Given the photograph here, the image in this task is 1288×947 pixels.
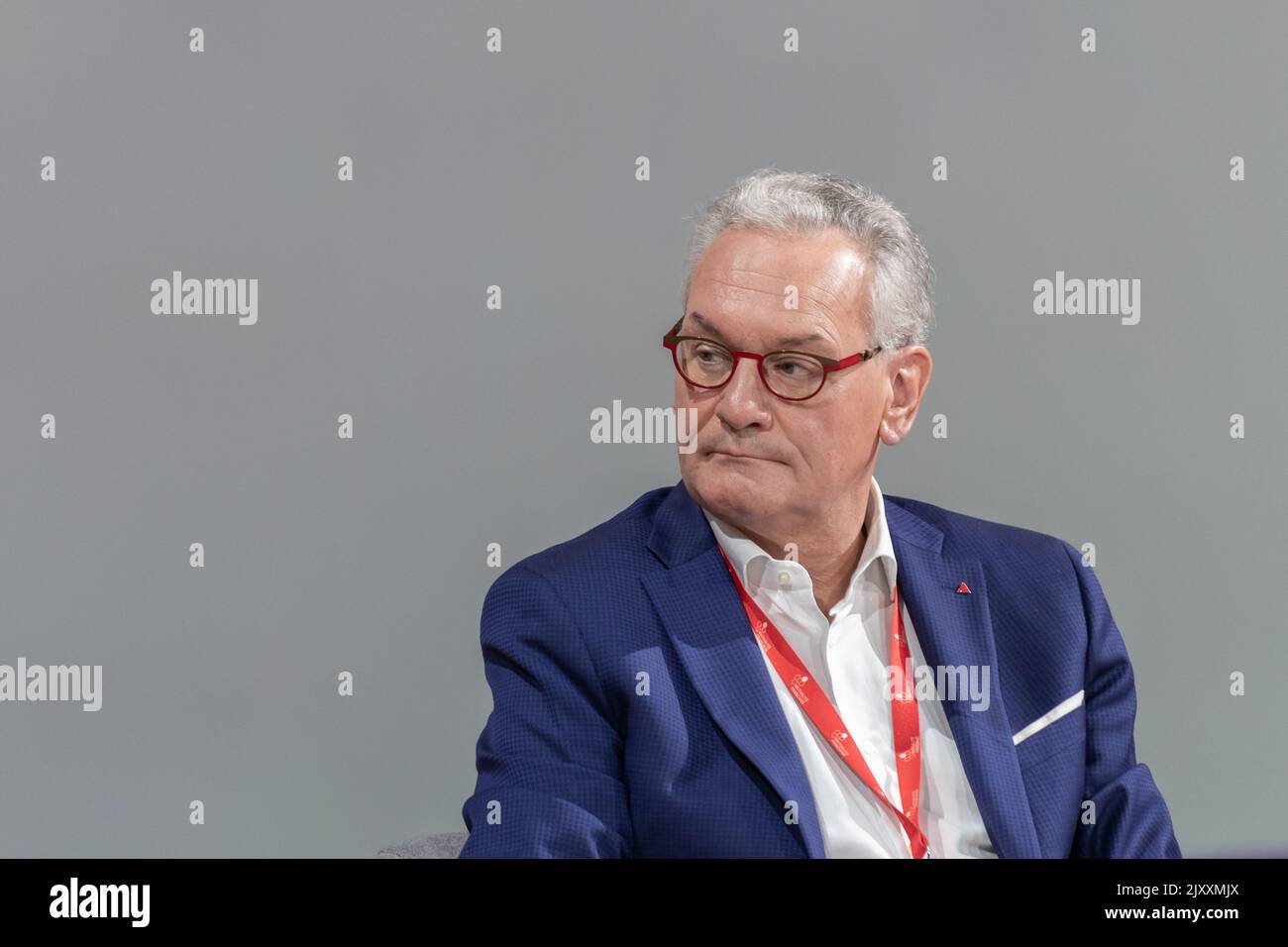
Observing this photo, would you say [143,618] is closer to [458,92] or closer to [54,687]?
[54,687]

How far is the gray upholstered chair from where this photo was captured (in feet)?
8.25

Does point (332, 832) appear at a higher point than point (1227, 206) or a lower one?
lower

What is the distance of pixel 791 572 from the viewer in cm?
257

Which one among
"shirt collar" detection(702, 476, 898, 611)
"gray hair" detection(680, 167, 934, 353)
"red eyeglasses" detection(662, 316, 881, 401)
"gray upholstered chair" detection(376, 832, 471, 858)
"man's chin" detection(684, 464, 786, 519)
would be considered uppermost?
"gray hair" detection(680, 167, 934, 353)

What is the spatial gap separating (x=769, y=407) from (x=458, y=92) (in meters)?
1.61

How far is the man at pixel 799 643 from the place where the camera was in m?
2.30

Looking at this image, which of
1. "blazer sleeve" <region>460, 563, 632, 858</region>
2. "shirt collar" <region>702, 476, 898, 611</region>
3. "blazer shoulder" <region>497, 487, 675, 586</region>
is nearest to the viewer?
"blazer sleeve" <region>460, 563, 632, 858</region>

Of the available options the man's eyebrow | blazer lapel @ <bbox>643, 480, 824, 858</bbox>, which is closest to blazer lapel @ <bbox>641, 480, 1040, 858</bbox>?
blazer lapel @ <bbox>643, 480, 824, 858</bbox>

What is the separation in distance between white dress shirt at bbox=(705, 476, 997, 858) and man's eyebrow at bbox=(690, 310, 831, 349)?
0.36 metres

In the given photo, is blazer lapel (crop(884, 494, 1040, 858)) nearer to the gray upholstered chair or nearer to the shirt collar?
the shirt collar

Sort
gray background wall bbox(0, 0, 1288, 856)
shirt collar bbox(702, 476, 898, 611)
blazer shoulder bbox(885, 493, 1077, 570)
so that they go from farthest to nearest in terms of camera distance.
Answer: gray background wall bbox(0, 0, 1288, 856)
blazer shoulder bbox(885, 493, 1077, 570)
shirt collar bbox(702, 476, 898, 611)

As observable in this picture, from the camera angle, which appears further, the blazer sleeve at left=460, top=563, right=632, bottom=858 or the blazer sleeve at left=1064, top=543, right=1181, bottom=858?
the blazer sleeve at left=1064, top=543, right=1181, bottom=858

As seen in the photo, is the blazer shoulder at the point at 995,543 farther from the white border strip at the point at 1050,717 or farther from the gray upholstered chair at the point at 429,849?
the gray upholstered chair at the point at 429,849
